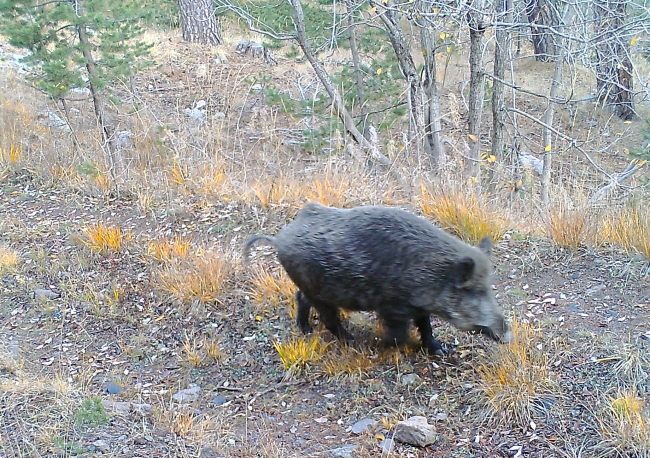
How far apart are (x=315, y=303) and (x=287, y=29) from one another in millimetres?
8151

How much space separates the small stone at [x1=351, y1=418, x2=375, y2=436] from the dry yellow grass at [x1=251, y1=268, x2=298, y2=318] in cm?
122

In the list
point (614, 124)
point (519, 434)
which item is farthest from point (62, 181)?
point (614, 124)

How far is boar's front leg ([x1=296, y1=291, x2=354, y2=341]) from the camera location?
13.6ft

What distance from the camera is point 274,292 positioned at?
4.77m

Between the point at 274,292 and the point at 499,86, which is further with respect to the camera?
the point at 499,86

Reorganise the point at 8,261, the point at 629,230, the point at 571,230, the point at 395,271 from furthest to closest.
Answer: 1. the point at 8,261
2. the point at 571,230
3. the point at 629,230
4. the point at 395,271

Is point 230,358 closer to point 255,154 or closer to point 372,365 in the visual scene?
point 372,365

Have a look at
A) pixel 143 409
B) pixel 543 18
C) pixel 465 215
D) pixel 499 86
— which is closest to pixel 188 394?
pixel 143 409

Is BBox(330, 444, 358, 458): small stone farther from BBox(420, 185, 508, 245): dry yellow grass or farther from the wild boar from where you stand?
BBox(420, 185, 508, 245): dry yellow grass

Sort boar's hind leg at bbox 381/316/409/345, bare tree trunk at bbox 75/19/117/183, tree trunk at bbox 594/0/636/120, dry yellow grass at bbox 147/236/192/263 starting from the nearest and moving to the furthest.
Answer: boar's hind leg at bbox 381/316/409/345 → dry yellow grass at bbox 147/236/192/263 → tree trunk at bbox 594/0/636/120 → bare tree trunk at bbox 75/19/117/183

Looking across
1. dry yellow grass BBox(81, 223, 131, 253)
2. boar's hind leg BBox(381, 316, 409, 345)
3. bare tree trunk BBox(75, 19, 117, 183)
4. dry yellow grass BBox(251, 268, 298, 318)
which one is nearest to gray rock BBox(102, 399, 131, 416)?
dry yellow grass BBox(251, 268, 298, 318)

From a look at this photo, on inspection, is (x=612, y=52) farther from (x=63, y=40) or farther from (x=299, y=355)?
(x=63, y=40)

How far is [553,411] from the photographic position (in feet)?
11.3

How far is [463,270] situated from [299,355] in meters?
1.23
